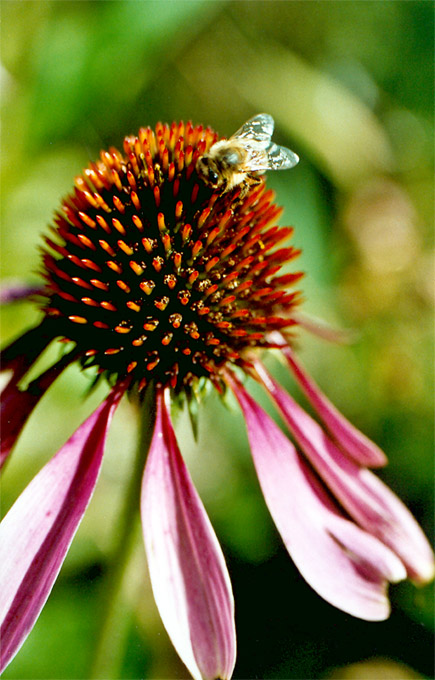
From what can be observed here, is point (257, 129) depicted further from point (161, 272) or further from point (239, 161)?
point (161, 272)

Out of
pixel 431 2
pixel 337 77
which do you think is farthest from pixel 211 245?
pixel 431 2

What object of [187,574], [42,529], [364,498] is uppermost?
[42,529]

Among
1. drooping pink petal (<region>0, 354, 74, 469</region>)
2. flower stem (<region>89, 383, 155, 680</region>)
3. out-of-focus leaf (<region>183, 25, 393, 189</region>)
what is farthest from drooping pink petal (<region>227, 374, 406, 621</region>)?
out-of-focus leaf (<region>183, 25, 393, 189</region>)

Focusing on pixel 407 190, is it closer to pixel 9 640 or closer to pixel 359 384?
pixel 359 384

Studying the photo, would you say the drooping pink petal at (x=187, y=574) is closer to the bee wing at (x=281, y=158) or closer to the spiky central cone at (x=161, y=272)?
the spiky central cone at (x=161, y=272)

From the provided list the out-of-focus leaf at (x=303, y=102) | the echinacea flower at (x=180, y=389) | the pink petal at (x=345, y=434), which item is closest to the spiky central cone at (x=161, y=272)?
the echinacea flower at (x=180, y=389)

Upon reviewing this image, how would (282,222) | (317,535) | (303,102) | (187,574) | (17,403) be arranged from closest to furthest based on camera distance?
(187,574) → (317,535) → (17,403) → (282,222) → (303,102)

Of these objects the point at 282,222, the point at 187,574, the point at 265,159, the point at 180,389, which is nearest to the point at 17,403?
the point at 180,389

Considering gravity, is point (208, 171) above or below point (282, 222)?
above
